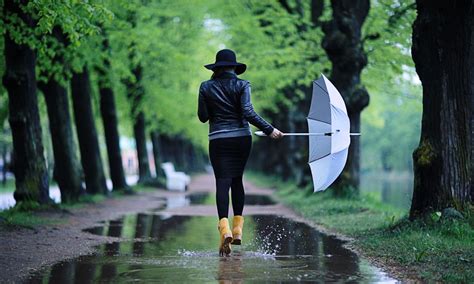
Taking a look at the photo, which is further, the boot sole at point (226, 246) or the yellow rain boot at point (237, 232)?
the yellow rain boot at point (237, 232)

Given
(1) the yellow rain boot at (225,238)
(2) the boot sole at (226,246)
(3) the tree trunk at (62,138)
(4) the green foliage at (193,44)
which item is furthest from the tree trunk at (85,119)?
(2) the boot sole at (226,246)

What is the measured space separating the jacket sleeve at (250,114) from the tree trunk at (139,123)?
22.9m

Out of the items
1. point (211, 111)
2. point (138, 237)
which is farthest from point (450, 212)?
point (138, 237)

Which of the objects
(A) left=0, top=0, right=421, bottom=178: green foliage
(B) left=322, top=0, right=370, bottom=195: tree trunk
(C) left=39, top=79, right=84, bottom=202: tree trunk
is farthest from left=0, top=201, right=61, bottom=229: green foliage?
(B) left=322, top=0, right=370, bottom=195: tree trunk

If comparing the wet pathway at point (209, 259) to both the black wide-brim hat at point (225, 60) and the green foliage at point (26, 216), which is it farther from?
the black wide-brim hat at point (225, 60)

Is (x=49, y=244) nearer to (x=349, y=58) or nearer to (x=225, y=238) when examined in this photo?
(x=225, y=238)

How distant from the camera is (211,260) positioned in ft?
26.5

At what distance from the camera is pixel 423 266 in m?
7.50

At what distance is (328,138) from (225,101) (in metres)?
1.36

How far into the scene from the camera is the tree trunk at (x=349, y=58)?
17.9 m

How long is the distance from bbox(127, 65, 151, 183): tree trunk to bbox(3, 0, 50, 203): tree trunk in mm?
15730

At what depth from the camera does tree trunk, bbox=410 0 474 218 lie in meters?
10.2

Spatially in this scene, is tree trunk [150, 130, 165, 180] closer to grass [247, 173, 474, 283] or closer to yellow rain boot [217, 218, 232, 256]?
grass [247, 173, 474, 283]

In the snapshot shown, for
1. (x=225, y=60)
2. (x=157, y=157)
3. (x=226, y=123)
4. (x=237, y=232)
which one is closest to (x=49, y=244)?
(x=237, y=232)
